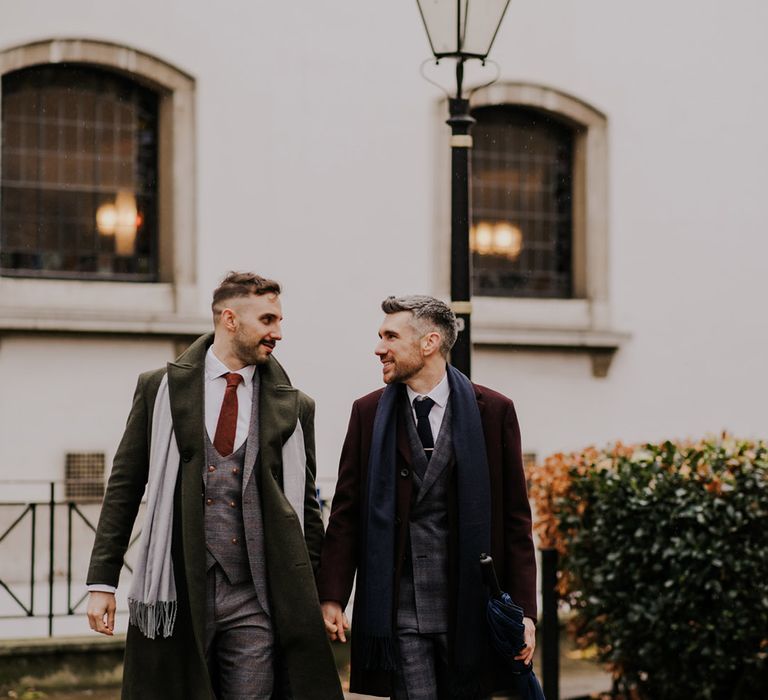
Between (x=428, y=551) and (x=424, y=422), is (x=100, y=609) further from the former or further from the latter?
(x=424, y=422)

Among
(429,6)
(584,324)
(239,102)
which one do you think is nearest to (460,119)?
(429,6)

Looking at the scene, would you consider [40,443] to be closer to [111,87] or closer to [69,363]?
[69,363]

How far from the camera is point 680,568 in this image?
26.6ft

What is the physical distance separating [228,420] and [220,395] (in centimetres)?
11

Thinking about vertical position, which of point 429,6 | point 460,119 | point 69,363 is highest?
point 429,6

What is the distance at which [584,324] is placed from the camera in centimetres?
1317

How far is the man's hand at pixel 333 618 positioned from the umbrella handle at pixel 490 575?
21.8 inches

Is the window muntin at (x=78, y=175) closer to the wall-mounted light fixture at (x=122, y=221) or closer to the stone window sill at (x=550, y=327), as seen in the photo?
the wall-mounted light fixture at (x=122, y=221)

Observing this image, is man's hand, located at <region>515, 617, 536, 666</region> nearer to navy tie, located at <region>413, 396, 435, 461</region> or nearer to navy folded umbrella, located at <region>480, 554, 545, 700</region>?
navy folded umbrella, located at <region>480, 554, 545, 700</region>

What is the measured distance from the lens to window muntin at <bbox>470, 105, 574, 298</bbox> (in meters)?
13.2

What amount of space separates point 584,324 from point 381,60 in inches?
112

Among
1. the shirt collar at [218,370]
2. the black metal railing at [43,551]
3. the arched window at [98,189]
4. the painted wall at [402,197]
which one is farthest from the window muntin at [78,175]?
the shirt collar at [218,370]

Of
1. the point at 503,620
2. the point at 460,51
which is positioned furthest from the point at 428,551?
the point at 460,51

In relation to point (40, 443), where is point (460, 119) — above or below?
above
